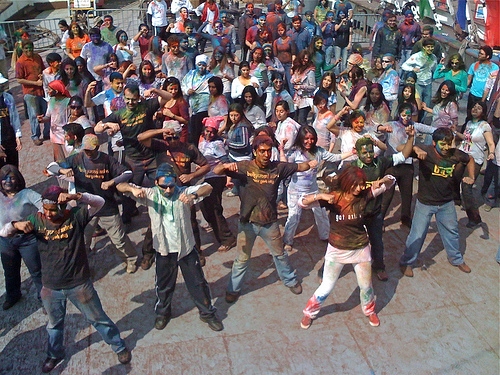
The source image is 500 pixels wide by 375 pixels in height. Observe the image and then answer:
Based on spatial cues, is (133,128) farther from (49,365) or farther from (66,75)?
(49,365)

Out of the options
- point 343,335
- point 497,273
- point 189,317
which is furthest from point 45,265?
point 497,273

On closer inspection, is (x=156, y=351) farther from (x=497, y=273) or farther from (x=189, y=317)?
(x=497, y=273)

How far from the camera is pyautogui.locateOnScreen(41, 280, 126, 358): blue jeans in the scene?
5.00m

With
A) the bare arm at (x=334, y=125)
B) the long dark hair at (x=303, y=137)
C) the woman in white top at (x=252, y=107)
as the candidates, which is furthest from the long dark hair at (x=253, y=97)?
the long dark hair at (x=303, y=137)

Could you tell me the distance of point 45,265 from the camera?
4.94 meters

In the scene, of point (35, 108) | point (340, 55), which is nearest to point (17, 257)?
point (35, 108)

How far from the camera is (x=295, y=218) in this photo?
22.6 ft

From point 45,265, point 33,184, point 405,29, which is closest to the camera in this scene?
point 45,265

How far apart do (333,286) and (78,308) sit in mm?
2499

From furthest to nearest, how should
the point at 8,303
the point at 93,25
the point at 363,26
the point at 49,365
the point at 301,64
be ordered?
the point at 363,26 → the point at 93,25 → the point at 301,64 → the point at 8,303 → the point at 49,365

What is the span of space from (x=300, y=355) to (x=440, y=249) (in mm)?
2882

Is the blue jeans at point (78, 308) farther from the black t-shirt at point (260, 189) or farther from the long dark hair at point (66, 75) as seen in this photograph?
the long dark hair at point (66, 75)

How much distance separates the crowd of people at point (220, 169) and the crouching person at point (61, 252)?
1cm

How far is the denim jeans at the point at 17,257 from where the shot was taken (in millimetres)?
5762
